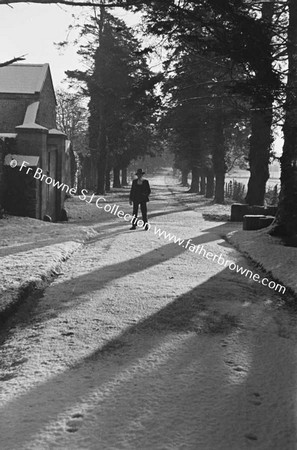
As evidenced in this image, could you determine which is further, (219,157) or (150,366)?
(219,157)

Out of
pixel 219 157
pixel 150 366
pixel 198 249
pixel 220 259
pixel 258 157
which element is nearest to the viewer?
pixel 150 366

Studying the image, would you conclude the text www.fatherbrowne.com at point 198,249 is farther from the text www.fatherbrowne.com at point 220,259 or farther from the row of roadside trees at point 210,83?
the row of roadside trees at point 210,83

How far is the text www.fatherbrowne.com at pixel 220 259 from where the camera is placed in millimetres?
7004

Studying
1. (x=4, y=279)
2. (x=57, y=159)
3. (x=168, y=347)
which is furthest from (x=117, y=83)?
(x=168, y=347)

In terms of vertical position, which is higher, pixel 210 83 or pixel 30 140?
pixel 210 83

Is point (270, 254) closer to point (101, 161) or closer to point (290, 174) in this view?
point (290, 174)

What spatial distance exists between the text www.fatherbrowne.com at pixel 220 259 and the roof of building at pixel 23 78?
13.7m

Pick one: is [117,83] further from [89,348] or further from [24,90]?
[89,348]

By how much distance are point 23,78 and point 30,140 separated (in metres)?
10.0

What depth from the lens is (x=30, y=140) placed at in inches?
587

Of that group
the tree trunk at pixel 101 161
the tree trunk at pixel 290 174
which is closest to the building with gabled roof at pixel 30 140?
the tree trunk at pixel 101 161

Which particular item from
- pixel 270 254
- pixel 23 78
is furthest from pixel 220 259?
pixel 23 78

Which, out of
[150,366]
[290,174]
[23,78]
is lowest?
[150,366]

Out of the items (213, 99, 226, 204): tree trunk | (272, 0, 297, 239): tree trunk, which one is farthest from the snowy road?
(213, 99, 226, 204): tree trunk
